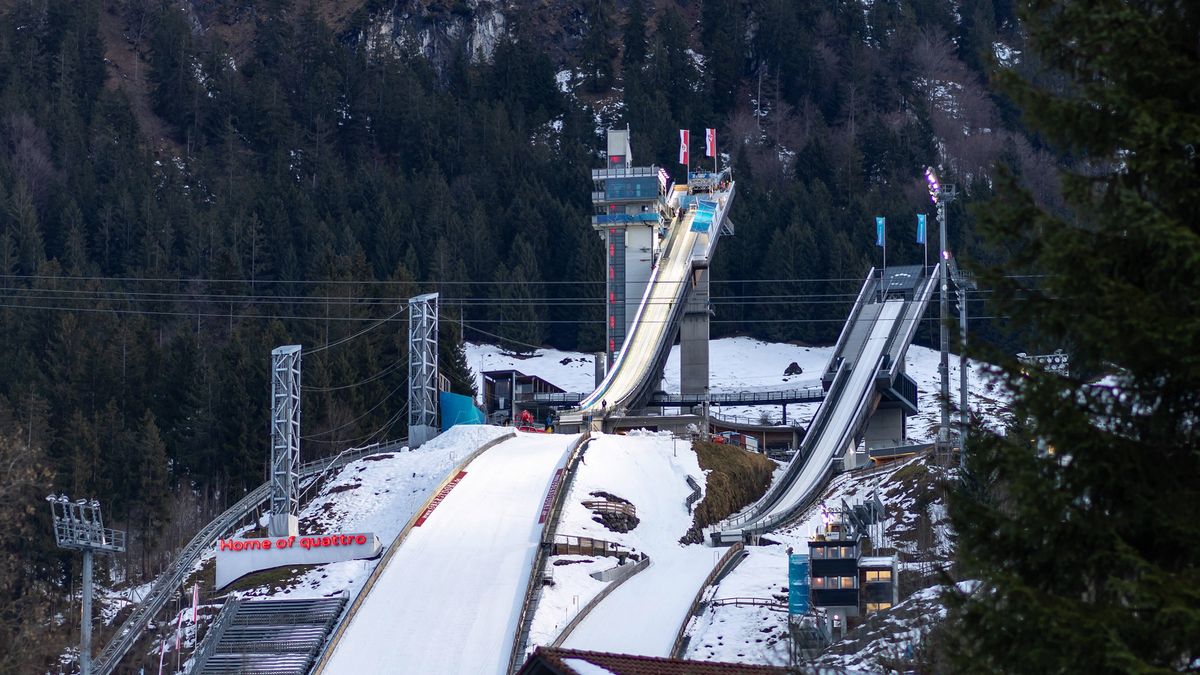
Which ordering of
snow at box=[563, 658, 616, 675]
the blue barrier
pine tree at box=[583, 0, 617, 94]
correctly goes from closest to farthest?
snow at box=[563, 658, 616, 675], the blue barrier, pine tree at box=[583, 0, 617, 94]

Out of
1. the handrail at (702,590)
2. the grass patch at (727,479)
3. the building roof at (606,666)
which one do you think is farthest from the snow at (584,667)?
the grass patch at (727,479)

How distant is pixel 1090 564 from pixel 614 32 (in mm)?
148835

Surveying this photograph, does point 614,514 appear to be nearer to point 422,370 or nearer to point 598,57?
point 422,370

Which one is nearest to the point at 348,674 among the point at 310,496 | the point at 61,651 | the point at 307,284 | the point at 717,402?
the point at 61,651

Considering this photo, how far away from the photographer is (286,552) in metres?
50.5

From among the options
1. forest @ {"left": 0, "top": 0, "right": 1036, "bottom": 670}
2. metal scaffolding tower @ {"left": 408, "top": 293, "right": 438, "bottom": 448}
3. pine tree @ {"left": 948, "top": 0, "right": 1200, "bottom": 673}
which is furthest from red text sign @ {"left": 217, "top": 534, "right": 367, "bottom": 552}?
pine tree @ {"left": 948, "top": 0, "right": 1200, "bottom": 673}

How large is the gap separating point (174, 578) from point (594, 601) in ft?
46.8

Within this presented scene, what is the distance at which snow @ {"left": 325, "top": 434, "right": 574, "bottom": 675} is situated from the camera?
40.4 metres

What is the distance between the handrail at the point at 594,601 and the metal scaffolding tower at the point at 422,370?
14.9 metres

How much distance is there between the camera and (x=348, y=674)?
39.3 meters

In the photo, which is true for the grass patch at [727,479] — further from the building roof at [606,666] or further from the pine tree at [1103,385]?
the pine tree at [1103,385]

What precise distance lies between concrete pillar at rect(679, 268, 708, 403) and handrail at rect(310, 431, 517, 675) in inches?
788

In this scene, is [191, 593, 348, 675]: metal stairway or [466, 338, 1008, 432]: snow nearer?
[191, 593, 348, 675]: metal stairway

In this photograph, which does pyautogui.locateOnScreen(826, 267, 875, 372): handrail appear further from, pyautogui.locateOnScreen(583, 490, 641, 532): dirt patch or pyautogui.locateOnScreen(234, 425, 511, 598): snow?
pyautogui.locateOnScreen(583, 490, 641, 532): dirt patch
